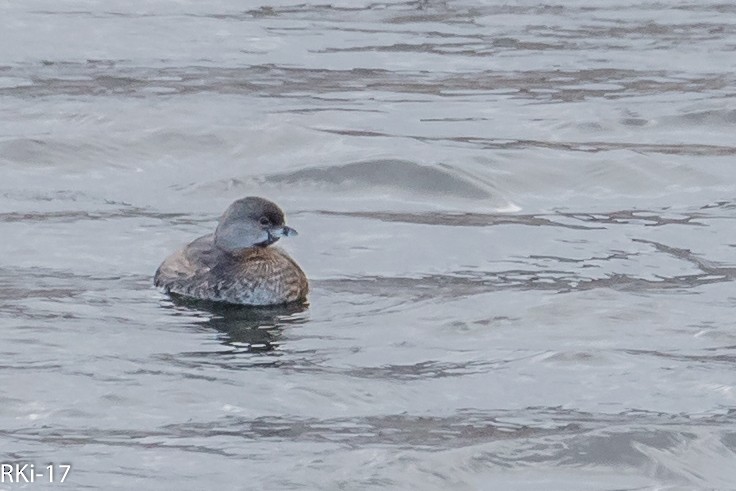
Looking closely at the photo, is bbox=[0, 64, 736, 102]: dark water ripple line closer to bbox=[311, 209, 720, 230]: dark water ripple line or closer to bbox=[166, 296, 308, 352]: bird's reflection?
bbox=[311, 209, 720, 230]: dark water ripple line

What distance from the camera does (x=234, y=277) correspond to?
33.0 feet

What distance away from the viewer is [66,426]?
25.5 ft

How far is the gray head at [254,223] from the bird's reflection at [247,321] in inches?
15.2

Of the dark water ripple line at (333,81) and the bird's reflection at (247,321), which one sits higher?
the dark water ripple line at (333,81)

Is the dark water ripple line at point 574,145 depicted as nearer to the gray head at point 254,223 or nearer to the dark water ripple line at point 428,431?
the gray head at point 254,223

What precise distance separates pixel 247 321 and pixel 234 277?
0.41 m

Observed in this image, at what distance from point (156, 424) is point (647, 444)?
6.44 feet

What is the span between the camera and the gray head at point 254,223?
33.3 feet

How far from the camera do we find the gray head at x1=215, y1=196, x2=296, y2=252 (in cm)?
1014

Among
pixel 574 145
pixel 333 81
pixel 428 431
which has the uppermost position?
pixel 333 81

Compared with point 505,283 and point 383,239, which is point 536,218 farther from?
point 505,283

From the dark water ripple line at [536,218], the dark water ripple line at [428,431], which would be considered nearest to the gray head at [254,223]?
the dark water ripple line at [536,218]

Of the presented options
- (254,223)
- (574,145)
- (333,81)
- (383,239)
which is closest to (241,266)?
(254,223)

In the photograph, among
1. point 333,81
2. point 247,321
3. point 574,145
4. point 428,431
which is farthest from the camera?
point 333,81
